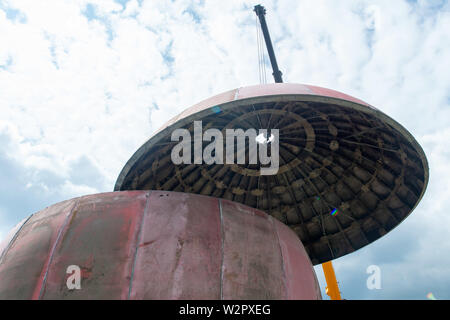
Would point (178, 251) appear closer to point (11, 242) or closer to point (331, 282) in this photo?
point (11, 242)

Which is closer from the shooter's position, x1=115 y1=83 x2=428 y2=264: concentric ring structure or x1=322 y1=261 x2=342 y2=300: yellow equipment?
x1=115 y1=83 x2=428 y2=264: concentric ring structure

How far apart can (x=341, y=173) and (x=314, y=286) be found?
964cm

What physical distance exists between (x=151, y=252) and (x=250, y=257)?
9.32 ft

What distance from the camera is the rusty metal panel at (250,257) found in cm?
891

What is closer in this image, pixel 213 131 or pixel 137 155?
pixel 137 155

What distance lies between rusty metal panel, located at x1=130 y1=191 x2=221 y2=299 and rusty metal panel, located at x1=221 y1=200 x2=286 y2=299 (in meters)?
0.32

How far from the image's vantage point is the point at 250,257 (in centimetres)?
959

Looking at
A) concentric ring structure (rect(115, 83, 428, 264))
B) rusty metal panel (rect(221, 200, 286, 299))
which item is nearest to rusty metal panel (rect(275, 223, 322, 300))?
rusty metal panel (rect(221, 200, 286, 299))

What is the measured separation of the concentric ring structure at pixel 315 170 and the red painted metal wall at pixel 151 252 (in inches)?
138

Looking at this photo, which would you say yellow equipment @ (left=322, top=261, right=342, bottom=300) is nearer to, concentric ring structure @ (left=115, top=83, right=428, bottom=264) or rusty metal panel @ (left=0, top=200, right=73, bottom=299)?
concentric ring structure @ (left=115, top=83, right=428, bottom=264)

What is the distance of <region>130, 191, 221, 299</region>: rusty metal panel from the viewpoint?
8281mm
